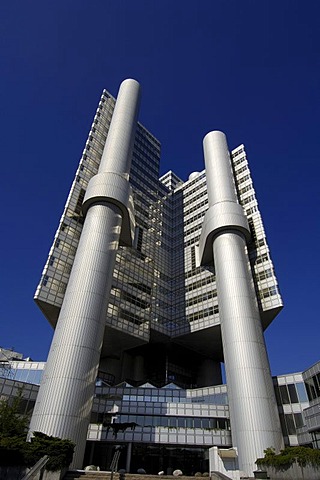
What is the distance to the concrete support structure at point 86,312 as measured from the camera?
31.9m

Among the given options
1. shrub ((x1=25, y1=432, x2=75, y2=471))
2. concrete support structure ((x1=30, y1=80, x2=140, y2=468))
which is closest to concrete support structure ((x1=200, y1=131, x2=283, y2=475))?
concrete support structure ((x1=30, y1=80, x2=140, y2=468))

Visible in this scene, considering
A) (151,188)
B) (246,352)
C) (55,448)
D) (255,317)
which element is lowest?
(55,448)

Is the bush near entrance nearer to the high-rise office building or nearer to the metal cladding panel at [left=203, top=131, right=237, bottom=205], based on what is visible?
the high-rise office building

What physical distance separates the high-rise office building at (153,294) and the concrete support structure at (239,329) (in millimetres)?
157

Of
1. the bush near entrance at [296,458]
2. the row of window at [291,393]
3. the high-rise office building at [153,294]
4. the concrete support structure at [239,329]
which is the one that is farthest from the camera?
the row of window at [291,393]

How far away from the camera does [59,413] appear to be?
31469mm

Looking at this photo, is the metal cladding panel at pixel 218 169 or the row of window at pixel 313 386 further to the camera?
the metal cladding panel at pixel 218 169

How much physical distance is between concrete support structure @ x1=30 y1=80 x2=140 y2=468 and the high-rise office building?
0.47ft

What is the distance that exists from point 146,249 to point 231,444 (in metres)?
37.0

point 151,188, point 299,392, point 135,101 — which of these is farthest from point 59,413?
point 135,101

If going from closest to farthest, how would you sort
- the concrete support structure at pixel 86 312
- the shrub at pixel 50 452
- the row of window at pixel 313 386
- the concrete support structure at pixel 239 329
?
the shrub at pixel 50 452, the concrete support structure at pixel 86 312, the concrete support structure at pixel 239 329, the row of window at pixel 313 386

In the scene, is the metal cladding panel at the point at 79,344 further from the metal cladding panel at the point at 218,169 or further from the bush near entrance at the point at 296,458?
the metal cladding panel at the point at 218,169

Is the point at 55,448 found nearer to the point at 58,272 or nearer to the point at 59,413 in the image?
the point at 59,413

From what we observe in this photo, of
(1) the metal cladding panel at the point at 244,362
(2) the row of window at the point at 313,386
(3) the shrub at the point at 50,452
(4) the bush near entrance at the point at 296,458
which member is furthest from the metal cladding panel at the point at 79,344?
(2) the row of window at the point at 313,386
